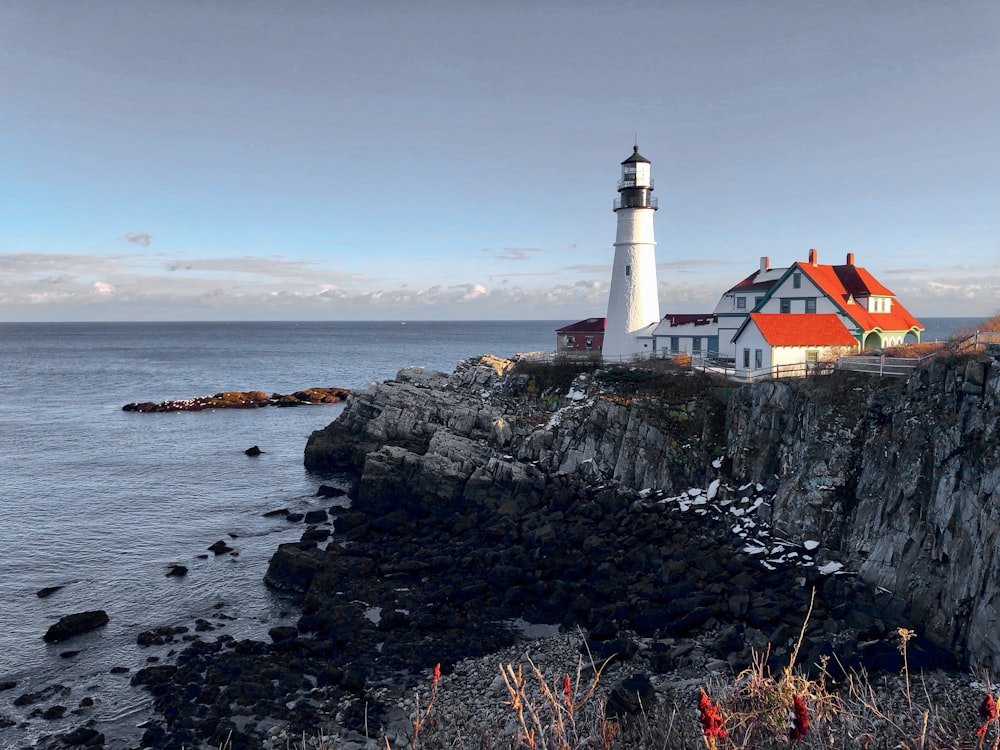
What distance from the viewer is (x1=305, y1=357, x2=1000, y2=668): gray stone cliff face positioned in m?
20.1

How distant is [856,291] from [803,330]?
7609 mm

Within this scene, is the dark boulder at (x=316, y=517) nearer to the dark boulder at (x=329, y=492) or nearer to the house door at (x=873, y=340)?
the dark boulder at (x=329, y=492)

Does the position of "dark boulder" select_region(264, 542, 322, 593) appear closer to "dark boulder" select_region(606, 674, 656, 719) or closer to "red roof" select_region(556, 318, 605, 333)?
"dark boulder" select_region(606, 674, 656, 719)

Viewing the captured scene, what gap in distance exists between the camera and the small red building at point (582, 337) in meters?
51.7

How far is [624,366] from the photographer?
1638 inches

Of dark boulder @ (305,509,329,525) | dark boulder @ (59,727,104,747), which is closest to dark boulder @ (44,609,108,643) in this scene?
dark boulder @ (59,727,104,747)

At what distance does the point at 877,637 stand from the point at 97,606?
82.5 ft

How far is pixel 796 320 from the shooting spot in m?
36.7

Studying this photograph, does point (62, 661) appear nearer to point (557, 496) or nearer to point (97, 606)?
point (97, 606)

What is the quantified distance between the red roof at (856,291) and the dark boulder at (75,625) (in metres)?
36.5

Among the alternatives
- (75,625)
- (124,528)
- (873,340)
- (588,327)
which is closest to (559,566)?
(75,625)

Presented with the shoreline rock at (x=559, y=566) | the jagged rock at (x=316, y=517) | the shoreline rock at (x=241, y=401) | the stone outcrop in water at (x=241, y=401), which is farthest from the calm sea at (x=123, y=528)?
the stone outcrop in water at (x=241, y=401)

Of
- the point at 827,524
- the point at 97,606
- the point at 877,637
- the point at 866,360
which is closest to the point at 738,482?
the point at 827,524

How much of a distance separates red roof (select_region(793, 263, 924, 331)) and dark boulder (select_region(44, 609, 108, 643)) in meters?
36.5
